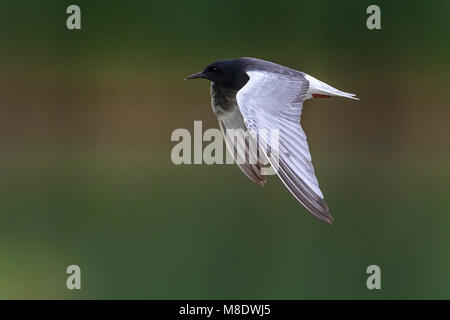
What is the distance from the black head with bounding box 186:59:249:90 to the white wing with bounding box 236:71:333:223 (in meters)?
0.15

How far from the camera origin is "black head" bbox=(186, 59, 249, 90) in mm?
3412

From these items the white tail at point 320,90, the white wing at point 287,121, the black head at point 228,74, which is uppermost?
the black head at point 228,74

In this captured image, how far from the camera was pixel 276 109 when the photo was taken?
2.97 meters

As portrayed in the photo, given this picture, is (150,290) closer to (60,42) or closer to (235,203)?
(235,203)

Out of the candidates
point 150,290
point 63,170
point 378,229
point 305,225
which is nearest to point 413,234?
point 378,229

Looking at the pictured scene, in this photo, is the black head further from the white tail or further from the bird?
the white tail

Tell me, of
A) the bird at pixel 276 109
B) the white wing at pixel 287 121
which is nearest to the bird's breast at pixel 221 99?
the bird at pixel 276 109

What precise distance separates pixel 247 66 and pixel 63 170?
4.68 metres

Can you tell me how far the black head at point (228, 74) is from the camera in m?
3.41

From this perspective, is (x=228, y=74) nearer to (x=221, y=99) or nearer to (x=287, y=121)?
(x=221, y=99)

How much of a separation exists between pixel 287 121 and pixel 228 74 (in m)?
0.60

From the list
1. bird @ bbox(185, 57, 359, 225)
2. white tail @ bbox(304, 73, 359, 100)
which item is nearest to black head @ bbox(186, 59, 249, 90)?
bird @ bbox(185, 57, 359, 225)

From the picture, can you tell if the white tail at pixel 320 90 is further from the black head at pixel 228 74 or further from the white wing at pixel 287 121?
the black head at pixel 228 74

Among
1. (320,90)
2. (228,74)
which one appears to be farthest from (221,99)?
(320,90)
